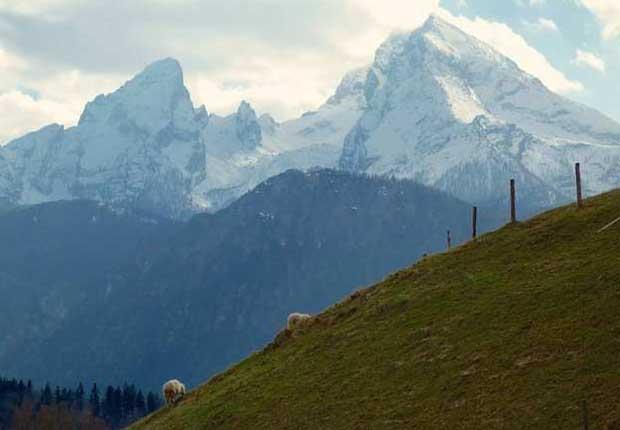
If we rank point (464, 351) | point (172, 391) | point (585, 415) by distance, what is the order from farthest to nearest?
1. point (172, 391)
2. point (464, 351)
3. point (585, 415)

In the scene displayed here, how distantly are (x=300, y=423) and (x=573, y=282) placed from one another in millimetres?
14574

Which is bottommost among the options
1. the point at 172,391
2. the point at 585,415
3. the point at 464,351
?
the point at 585,415

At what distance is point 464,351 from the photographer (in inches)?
1885

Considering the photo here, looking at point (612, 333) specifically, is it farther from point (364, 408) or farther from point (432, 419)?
point (364, 408)

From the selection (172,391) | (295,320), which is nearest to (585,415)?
(295,320)

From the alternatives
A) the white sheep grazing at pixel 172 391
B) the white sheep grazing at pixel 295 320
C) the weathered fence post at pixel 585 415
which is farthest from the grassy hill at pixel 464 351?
the white sheep grazing at pixel 172 391

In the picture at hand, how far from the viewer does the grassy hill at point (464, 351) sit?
135 ft

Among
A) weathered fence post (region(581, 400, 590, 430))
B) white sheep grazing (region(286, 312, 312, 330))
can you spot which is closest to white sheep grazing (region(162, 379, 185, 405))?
white sheep grazing (region(286, 312, 312, 330))

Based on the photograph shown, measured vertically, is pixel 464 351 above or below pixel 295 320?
below

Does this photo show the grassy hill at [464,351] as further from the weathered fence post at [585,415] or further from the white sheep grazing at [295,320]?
the white sheep grazing at [295,320]

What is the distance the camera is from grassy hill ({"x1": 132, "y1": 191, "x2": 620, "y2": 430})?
41.2 meters

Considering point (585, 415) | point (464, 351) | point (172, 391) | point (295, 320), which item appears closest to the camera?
point (585, 415)

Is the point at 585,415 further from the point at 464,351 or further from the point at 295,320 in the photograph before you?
the point at 295,320

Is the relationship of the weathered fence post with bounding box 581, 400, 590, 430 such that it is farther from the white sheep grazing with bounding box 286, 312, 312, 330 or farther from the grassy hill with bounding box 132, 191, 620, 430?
the white sheep grazing with bounding box 286, 312, 312, 330
